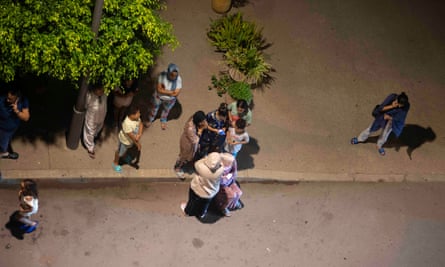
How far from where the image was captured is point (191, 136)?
30.5ft

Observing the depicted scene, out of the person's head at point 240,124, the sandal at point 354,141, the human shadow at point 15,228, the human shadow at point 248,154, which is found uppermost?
the person's head at point 240,124

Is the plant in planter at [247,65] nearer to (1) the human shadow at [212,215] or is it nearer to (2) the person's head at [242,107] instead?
(2) the person's head at [242,107]

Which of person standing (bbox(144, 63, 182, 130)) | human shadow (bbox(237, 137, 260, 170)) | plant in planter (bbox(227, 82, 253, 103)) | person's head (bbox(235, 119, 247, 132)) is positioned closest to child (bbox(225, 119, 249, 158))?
person's head (bbox(235, 119, 247, 132))

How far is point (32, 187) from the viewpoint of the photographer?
8352mm

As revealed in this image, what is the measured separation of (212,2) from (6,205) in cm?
648

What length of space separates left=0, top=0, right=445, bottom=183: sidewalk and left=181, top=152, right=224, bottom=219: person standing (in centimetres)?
91

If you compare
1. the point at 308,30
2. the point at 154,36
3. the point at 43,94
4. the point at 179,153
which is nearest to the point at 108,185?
the point at 179,153

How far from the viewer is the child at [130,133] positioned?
352 inches

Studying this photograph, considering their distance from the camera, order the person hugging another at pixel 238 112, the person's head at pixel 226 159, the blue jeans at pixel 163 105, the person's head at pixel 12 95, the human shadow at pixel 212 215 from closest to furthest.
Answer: the person's head at pixel 12 95 < the person's head at pixel 226 159 < the person hugging another at pixel 238 112 < the human shadow at pixel 212 215 < the blue jeans at pixel 163 105

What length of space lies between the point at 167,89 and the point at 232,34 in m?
3.17

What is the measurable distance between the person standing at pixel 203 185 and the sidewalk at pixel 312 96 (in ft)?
3.00

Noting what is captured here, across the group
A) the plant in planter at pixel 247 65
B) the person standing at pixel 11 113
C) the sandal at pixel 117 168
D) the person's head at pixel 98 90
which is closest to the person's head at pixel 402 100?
the plant in planter at pixel 247 65

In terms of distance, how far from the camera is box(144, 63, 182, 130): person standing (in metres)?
9.51

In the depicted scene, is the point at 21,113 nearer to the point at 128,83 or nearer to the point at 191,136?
the point at 128,83
